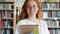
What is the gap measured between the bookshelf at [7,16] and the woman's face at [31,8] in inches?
79.1

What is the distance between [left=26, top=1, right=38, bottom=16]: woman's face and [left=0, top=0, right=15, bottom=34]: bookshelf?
79.1 inches

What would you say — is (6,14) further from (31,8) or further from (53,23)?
(31,8)

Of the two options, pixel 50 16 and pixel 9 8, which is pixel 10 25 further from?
pixel 50 16

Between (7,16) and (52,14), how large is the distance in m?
1.05

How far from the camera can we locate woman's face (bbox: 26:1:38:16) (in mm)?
1135

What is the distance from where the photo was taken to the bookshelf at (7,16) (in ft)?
10.4

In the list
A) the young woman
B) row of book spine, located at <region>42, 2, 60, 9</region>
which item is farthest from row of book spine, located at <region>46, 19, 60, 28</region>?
the young woman

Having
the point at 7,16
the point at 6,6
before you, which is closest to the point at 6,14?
the point at 7,16

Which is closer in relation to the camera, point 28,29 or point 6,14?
point 28,29

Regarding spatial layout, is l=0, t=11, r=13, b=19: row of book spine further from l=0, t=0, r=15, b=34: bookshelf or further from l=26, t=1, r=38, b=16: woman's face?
l=26, t=1, r=38, b=16: woman's face

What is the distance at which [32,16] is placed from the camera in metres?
1.16

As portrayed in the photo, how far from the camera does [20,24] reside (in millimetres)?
1132

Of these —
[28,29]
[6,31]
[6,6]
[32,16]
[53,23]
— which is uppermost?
[6,6]

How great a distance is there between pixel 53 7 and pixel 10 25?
108cm
